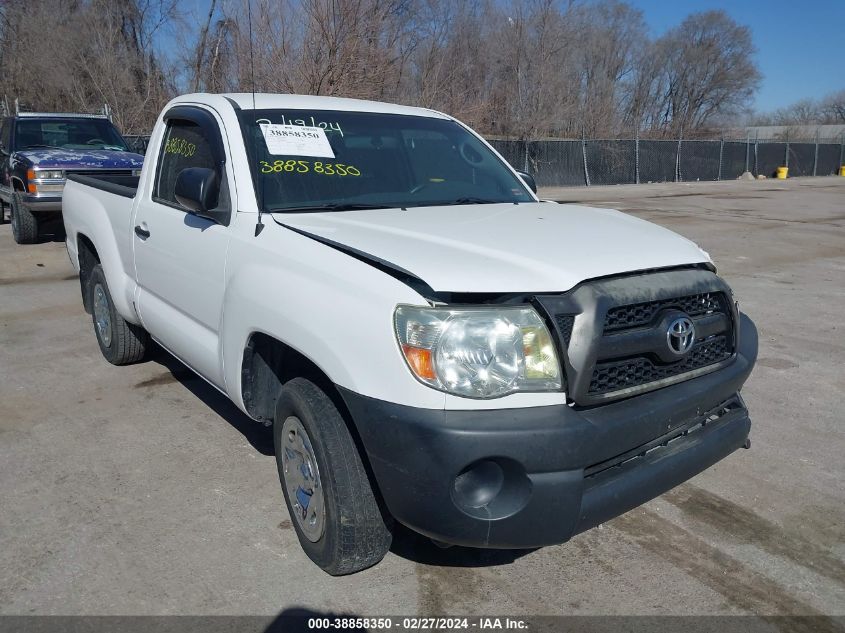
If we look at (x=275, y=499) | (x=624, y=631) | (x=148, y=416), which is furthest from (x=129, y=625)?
(x=148, y=416)

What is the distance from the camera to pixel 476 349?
247cm

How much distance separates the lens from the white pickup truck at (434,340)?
2.45m

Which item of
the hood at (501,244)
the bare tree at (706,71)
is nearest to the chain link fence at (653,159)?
the bare tree at (706,71)

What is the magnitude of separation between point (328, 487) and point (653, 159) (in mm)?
33242

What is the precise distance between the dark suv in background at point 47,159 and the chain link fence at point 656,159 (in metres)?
18.4

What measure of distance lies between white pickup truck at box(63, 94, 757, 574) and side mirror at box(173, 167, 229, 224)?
11 millimetres

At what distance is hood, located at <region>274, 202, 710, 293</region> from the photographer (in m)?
2.58

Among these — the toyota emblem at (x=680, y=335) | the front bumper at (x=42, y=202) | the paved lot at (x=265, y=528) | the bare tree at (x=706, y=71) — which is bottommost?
the paved lot at (x=265, y=528)

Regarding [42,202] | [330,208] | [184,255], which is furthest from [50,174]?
[330,208]

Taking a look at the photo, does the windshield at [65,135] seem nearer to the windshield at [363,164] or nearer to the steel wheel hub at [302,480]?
the windshield at [363,164]

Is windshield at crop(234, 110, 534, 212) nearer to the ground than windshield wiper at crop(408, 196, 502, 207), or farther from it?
farther from it

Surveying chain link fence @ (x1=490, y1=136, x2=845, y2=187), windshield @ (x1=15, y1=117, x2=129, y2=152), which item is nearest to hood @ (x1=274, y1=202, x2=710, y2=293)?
windshield @ (x1=15, y1=117, x2=129, y2=152)

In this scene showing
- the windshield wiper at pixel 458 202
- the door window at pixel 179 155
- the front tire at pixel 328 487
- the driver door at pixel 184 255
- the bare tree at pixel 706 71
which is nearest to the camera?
the front tire at pixel 328 487

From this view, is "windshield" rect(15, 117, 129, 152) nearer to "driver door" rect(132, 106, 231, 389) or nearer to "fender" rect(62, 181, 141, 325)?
"fender" rect(62, 181, 141, 325)
